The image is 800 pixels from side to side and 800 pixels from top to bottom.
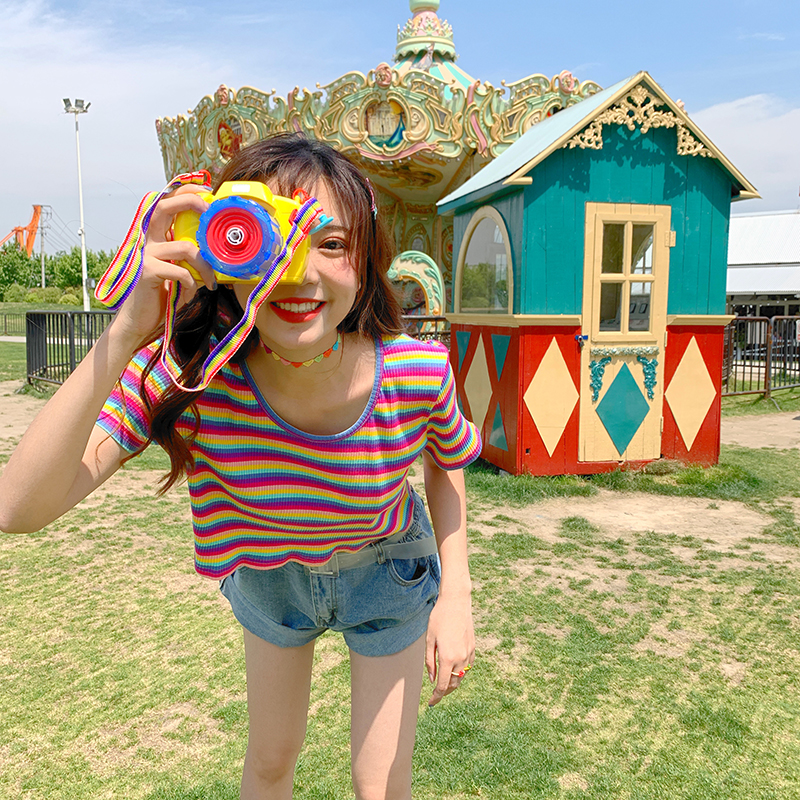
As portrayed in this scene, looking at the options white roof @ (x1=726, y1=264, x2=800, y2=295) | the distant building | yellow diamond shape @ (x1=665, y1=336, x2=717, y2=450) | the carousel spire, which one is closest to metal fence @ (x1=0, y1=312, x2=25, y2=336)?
the carousel spire

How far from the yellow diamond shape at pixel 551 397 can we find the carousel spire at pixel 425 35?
13.7 meters

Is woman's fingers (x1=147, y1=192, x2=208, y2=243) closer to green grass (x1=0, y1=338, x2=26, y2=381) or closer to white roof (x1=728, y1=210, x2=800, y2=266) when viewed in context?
green grass (x1=0, y1=338, x2=26, y2=381)

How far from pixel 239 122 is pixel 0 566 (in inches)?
497

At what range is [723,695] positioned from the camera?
2.90m

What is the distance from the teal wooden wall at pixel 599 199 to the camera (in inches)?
238

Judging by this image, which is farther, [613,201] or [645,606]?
[613,201]

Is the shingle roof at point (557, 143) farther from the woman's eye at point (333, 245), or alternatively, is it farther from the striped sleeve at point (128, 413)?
the striped sleeve at point (128, 413)

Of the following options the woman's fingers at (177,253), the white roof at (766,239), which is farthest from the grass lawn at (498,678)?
the white roof at (766,239)

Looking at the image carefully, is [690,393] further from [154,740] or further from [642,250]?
[154,740]

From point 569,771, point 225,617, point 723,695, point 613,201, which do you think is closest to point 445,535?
point 569,771

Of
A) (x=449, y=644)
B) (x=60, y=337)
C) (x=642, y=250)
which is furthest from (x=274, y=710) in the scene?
(x=60, y=337)

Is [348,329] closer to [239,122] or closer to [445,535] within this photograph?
[445,535]

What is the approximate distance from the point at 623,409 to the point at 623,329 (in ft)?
2.20

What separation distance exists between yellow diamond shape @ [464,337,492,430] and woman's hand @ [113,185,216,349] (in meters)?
5.56
